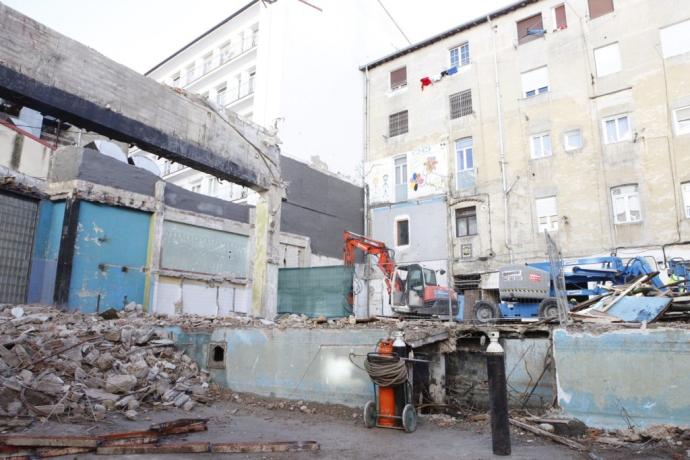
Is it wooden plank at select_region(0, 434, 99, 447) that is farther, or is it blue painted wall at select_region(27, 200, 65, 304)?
blue painted wall at select_region(27, 200, 65, 304)

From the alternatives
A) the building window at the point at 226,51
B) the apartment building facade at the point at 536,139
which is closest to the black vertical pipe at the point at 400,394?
the apartment building facade at the point at 536,139

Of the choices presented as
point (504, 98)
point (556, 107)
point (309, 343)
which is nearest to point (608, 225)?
point (556, 107)

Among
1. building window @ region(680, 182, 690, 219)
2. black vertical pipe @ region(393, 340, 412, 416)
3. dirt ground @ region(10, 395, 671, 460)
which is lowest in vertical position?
dirt ground @ region(10, 395, 671, 460)

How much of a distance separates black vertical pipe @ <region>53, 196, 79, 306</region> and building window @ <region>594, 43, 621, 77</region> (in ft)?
69.4

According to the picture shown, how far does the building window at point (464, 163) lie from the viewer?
23.7 metres

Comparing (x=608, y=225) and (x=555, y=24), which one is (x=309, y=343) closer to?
(x=608, y=225)

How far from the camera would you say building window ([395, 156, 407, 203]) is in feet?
84.7

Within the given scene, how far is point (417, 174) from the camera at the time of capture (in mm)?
25438

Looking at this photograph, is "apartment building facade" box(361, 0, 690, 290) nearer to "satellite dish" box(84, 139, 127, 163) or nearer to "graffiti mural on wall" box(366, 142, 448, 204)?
"graffiti mural on wall" box(366, 142, 448, 204)

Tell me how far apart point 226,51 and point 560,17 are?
764 inches

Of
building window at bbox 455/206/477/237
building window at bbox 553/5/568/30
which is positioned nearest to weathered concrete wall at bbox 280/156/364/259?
building window at bbox 455/206/477/237

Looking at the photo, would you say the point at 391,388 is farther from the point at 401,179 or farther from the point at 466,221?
the point at 401,179

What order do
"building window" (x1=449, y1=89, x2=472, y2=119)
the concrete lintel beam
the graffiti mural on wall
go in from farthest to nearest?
the graffiti mural on wall < "building window" (x1=449, y1=89, x2=472, y2=119) < the concrete lintel beam

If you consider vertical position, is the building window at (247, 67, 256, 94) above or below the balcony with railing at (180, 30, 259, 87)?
below
